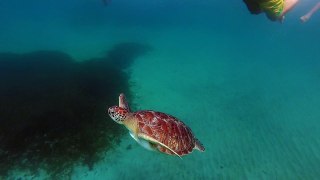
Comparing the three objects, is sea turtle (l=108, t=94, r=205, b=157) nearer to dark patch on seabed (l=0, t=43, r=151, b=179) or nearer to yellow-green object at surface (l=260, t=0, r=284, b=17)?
yellow-green object at surface (l=260, t=0, r=284, b=17)

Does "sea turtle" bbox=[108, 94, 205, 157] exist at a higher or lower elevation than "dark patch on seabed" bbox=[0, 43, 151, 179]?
higher

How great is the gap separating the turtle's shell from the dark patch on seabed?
2825mm

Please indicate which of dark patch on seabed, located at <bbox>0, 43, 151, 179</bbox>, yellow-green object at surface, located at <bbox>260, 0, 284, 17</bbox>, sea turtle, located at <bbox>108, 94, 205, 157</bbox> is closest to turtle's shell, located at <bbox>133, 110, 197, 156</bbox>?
sea turtle, located at <bbox>108, 94, 205, 157</bbox>

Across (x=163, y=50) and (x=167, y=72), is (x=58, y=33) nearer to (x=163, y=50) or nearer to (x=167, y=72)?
(x=163, y=50)

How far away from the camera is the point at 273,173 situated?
6008 mm

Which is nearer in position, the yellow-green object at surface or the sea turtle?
the sea turtle

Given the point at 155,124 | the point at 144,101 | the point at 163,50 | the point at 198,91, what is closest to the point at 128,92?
the point at 144,101

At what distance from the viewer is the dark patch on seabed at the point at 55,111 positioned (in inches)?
226

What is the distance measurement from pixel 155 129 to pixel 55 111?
4947 millimetres

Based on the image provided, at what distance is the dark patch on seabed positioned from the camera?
18.8 ft

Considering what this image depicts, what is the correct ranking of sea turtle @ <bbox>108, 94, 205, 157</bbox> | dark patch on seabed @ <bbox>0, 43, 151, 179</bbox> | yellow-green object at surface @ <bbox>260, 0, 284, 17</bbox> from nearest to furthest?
sea turtle @ <bbox>108, 94, 205, 157</bbox> → yellow-green object at surface @ <bbox>260, 0, 284, 17</bbox> → dark patch on seabed @ <bbox>0, 43, 151, 179</bbox>

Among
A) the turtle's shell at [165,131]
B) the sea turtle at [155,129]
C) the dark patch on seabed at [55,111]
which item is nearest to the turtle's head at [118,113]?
the sea turtle at [155,129]

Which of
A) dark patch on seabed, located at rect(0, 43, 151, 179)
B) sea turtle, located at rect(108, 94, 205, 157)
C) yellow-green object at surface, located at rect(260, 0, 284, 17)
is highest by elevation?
yellow-green object at surface, located at rect(260, 0, 284, 17)

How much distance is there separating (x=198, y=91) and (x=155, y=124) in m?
6.91
